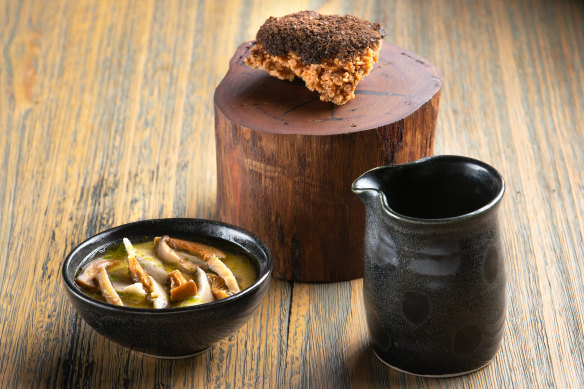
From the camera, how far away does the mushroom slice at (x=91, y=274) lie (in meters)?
1.51

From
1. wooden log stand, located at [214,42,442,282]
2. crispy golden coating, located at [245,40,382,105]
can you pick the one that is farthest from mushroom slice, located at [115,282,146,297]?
crispy golden coating, located at [245,40,382,105]

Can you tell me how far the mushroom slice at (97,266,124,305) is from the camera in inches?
57.7

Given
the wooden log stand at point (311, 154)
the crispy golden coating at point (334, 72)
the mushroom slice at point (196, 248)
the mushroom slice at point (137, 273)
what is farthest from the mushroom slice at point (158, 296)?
the crispy golden coating at point (334, 72)

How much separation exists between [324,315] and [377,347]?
184mm

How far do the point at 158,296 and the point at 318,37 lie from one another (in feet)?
2.06

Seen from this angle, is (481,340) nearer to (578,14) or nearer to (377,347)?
(377,347)

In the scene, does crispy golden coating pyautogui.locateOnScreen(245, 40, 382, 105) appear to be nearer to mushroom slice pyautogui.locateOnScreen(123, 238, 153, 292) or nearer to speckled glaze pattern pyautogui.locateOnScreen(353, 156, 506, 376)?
speckled glaze pattern pyautogui.locateOnScreen(353, 156, 506, 376)

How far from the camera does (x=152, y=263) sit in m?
1.58

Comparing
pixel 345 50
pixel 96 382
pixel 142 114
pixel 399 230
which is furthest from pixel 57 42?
pixel 399 230

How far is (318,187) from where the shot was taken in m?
1.70

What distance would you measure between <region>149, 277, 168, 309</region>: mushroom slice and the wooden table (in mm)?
141

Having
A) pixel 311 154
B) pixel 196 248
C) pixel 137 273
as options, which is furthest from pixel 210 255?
pixel 311 154

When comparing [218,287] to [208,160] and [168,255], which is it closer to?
[168,255]

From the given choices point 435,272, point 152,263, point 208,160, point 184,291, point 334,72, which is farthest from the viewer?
point 208,160
